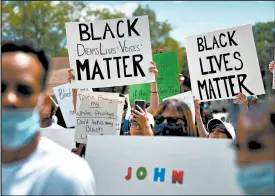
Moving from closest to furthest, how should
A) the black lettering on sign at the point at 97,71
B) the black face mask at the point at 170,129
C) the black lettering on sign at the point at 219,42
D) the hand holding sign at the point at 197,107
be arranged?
1. the black face mask at the point at 170,129
2. the black lettering on sign at the point at 97,71
3. the hand holding sign at the point at 197,107
4. the black lettering on sign at the point at 219,42

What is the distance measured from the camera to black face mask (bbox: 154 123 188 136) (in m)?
3.24

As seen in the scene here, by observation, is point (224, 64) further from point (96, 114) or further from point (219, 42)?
point (96, 114)

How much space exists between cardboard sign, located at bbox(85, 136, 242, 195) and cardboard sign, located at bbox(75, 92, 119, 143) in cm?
193

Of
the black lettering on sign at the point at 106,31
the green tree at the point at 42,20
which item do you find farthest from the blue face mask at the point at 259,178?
the green tree at the point at 42,20

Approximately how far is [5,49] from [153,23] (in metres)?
47.1

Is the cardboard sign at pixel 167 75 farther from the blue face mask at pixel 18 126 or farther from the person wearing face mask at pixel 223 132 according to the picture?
the blue face mask at pixel 18 126

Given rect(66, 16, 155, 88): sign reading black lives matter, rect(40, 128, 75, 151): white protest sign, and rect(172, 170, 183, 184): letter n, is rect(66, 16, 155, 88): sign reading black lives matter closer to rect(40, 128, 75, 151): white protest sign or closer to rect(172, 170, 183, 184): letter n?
rect(40, 128, 75, 151): white protest sign

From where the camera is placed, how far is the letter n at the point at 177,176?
243 centimetres

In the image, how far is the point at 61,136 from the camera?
405cm

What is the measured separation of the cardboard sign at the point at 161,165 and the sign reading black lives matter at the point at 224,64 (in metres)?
3.26

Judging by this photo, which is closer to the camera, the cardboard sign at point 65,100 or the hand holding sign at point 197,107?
the hand holding sign at point 197,107

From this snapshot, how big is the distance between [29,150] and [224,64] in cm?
398

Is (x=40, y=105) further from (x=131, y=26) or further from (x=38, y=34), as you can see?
(x=38, y=34)

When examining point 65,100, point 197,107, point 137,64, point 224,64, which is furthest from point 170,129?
point 65,100
